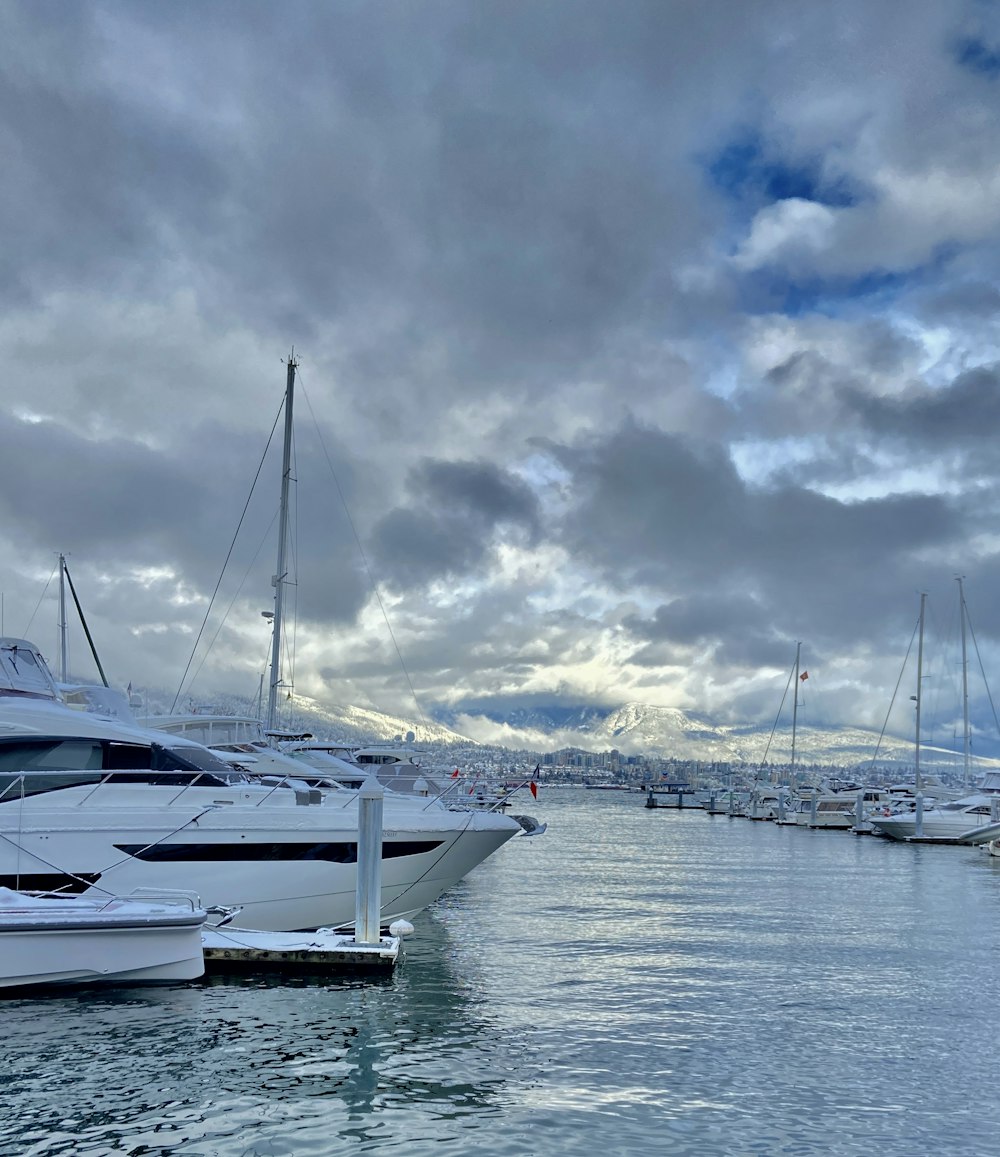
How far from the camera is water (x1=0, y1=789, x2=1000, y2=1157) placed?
9.77 m

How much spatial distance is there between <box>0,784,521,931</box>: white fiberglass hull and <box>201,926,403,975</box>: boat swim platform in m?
1.03

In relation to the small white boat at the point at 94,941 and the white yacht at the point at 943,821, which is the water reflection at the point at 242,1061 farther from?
the white yacht at the point at 943,821

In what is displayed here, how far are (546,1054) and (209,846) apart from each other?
712 cm

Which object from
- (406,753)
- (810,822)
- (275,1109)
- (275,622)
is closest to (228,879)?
(275,1109)

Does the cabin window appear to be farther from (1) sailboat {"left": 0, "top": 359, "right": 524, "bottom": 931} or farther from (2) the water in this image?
(2) the water

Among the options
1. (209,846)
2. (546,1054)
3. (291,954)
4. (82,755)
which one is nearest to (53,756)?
(82,755)

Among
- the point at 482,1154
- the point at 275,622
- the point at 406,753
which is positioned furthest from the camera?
the point at 406,753

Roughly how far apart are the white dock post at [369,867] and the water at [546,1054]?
1052 millimetres

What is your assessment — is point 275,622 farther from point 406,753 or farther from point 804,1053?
point 804,1053

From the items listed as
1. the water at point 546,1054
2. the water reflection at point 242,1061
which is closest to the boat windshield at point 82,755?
the water reflection at point 242,1061

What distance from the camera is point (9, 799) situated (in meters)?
16.6

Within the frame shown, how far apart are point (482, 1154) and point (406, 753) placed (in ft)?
138

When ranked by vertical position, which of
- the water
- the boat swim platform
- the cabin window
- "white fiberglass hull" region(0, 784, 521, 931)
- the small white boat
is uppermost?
the cabin window

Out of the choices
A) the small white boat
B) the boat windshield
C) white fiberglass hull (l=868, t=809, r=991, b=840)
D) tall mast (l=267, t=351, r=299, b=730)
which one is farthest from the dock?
white fiberglass hull (l=868, t=809, r=991, b=840)
